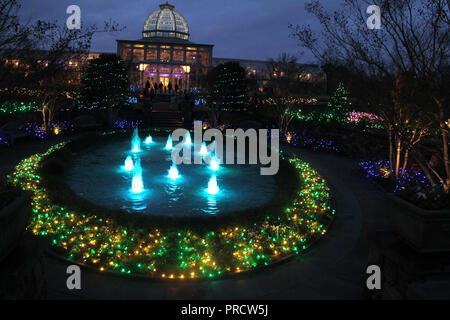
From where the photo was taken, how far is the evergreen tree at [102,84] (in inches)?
989

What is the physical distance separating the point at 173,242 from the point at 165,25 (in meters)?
73.0

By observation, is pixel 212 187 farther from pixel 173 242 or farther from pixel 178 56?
pixel 178 56

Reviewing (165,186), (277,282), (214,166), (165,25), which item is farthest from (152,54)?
(277,282)

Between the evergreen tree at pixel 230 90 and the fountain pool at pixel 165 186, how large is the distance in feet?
41.5

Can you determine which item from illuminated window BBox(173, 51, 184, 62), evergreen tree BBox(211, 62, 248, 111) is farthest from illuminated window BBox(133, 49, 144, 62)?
evergreen tree BBox(211, 62, 248, 111)

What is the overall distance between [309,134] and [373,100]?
10.5m

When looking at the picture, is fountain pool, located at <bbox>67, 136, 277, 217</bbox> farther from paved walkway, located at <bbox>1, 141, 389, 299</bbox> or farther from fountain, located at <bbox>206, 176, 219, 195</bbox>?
paved walkway, located at <bbox>1, 141, 389, 299</bbox>

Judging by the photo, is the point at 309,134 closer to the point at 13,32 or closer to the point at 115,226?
the point at 115,226

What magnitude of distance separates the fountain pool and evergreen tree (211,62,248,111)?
41.5ft

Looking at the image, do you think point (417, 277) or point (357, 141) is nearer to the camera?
point (417, 277)

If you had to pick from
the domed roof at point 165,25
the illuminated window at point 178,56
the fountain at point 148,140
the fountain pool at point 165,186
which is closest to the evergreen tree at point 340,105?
the fountain pool at point 165,186

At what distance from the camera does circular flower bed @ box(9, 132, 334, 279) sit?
18.3 ft
